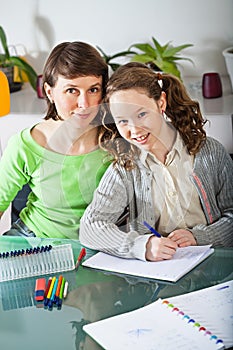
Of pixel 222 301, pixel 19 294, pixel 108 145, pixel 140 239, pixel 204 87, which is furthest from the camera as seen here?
pixel 204 87

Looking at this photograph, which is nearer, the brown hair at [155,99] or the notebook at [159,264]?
the notebook at [159,264]

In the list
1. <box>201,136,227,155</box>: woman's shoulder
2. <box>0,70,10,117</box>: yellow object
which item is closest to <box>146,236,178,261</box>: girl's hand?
<box>201,136,227,155</box>: woman's shoulder

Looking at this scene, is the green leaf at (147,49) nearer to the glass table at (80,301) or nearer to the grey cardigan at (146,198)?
the grey cardigan at (146,198)

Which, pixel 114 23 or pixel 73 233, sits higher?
pixel 114 23

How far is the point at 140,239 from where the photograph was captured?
1373mm

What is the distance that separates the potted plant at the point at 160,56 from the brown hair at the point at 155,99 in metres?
0.49

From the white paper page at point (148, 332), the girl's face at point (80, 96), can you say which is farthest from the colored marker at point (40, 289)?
the girl's face at point (80, 96)

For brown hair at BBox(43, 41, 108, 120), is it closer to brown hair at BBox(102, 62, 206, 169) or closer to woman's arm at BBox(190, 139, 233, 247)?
brown hair at BBox(102, 62, 206, 169)

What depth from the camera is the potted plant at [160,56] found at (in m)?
1.96

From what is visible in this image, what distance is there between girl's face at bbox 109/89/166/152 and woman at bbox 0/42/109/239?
2.5 inches

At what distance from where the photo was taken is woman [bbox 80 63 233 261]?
4.66ft

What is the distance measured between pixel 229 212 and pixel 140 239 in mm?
221

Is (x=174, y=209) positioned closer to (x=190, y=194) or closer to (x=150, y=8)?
(x=190, y=194)

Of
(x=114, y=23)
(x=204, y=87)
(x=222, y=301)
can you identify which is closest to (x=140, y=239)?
→ (x=222, y=301)
